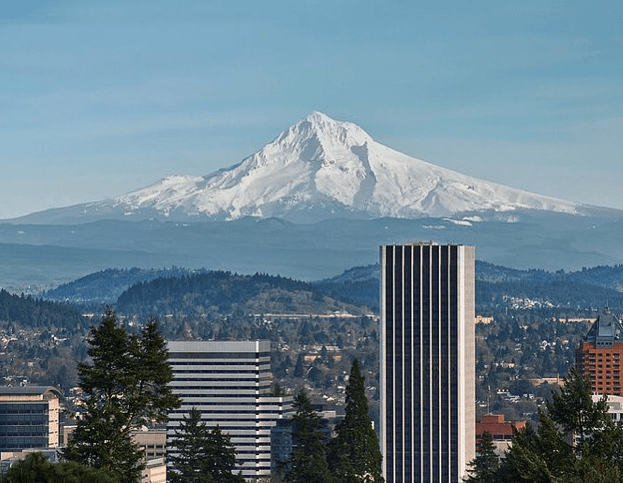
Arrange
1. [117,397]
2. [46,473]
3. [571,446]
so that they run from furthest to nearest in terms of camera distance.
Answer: [117,397] < [571,446] < [46,473]

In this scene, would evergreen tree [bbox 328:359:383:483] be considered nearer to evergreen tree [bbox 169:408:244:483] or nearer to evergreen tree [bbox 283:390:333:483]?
evergreen tree [bbox 283:390:333:483]

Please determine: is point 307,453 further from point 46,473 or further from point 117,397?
point 46,473

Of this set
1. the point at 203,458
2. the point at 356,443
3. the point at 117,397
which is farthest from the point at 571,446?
the point at 356,443

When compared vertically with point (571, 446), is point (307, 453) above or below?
below

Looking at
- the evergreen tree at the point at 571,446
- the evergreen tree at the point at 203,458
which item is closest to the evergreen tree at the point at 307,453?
the evergreen tree at the point at 203,458

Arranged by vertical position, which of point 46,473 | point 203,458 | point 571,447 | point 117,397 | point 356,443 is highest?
point 117,397

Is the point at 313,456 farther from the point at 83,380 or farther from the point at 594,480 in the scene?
the point at 594,480

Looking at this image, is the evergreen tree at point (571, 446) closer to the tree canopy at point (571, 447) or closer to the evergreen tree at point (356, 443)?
the tree canopy at point (571, 447)
